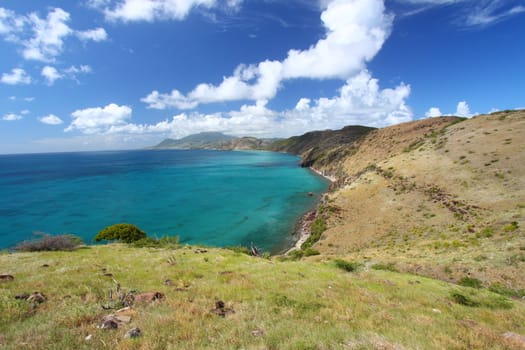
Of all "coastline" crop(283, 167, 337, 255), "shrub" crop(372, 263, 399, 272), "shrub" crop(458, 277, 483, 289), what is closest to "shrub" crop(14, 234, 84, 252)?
"coastline" crop(283, 167, 337, 255)

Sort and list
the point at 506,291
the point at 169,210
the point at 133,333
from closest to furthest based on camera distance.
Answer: the point at 133,333 → the point at 506,291 → the point at 169,210

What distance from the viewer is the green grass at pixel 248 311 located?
232 inches

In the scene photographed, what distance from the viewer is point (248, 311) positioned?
8109mm

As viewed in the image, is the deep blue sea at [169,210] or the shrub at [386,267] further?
the deep blue sea at [169,210]

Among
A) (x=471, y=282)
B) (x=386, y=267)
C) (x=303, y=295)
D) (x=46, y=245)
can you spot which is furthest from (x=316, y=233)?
(x=46, y=245)

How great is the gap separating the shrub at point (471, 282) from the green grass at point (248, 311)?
240cm

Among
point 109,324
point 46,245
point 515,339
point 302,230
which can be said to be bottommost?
point 302,230

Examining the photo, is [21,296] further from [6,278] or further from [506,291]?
[506,291]

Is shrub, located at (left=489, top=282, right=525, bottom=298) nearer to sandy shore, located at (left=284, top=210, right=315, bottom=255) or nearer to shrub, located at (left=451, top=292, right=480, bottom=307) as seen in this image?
shrub, located at (left=451, top=292, right=480, bottom=307)

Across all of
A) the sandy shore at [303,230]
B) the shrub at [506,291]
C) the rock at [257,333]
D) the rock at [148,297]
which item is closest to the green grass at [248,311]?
the rock at [257,333]

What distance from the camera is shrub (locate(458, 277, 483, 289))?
14531 mm

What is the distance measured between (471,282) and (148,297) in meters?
19.2

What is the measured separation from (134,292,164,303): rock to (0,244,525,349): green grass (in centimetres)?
35

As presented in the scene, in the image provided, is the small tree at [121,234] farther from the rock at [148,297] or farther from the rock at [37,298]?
the rock at [148,297]
